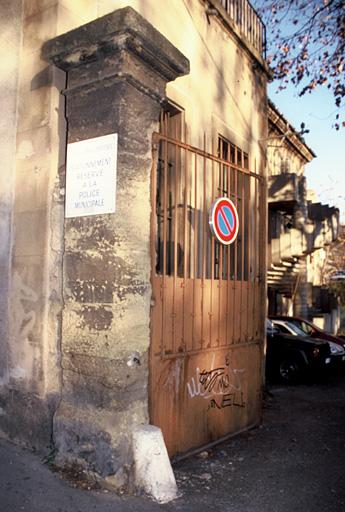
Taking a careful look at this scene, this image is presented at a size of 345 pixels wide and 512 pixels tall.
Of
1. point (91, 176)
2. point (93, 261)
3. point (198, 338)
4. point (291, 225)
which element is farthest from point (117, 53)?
point (291, 225)

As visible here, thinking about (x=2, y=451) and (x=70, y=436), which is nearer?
(x=70, y=436)

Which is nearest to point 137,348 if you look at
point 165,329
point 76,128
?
point 165,329

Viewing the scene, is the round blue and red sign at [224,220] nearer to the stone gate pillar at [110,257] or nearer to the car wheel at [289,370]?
the stone gate pillar at [110,257]

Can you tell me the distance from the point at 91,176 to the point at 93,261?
2.44ft

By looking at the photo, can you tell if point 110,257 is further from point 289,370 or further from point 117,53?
point 289,370

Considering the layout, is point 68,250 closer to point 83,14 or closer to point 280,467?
point 83,14

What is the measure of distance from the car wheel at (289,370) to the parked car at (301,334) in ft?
2.67

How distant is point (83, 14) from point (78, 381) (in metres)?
3.60

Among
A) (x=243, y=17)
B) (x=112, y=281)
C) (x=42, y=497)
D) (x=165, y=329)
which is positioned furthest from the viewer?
(x=243, y=17)

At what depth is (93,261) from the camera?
407cm

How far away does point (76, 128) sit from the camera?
4.28 m

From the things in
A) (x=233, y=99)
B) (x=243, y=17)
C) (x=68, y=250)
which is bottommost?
(x=68, y=250)

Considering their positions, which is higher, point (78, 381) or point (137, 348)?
point (137, 348)

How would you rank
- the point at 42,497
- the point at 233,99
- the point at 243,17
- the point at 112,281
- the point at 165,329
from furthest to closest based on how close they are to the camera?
the point at 243,17 → the point at 233,99 → the point at 165,329 → the point at 112,281 → the point at 42,497
